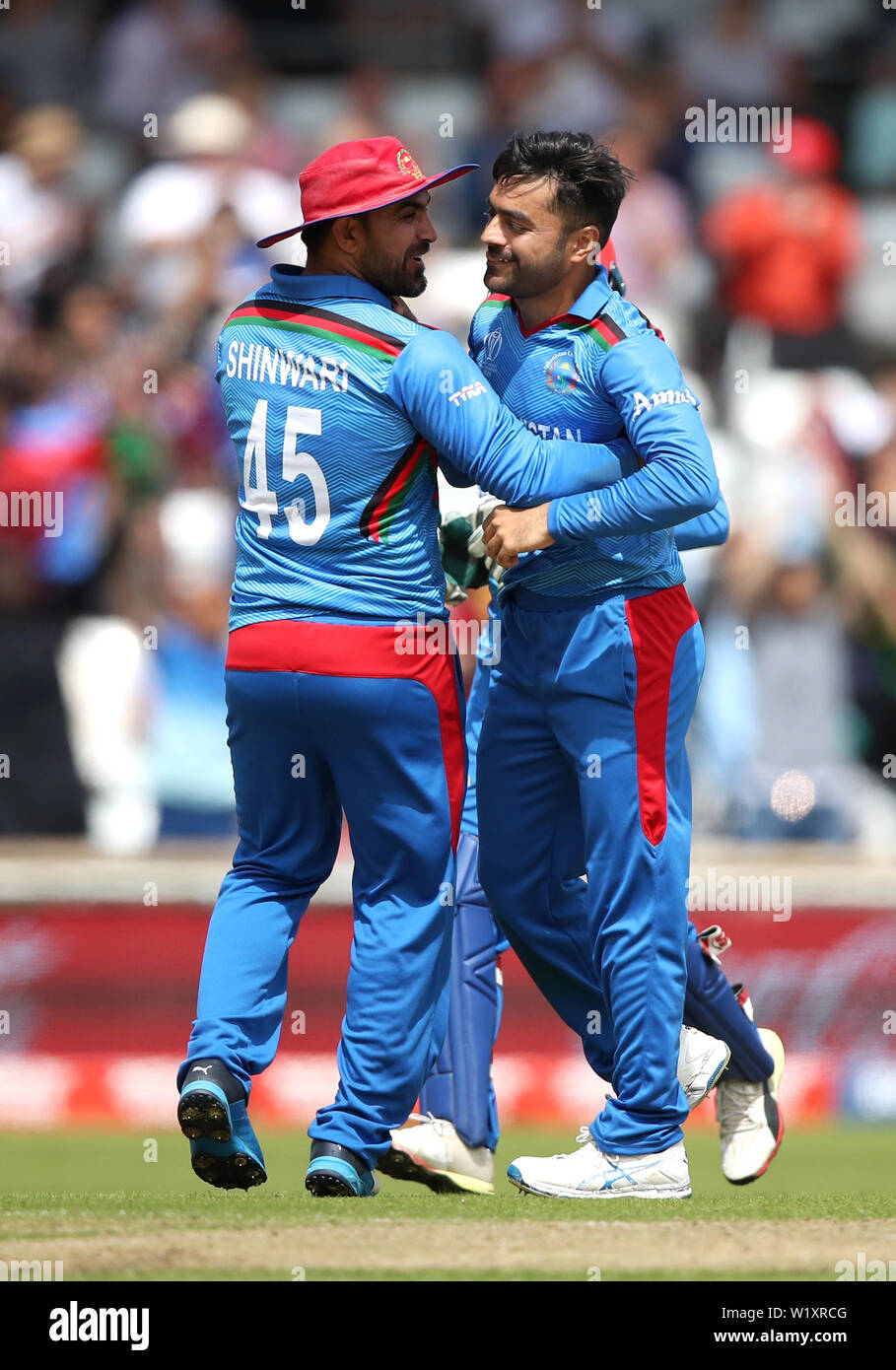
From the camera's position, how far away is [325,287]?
4422 mm

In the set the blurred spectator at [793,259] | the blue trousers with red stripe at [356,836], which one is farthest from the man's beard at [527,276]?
the blurred spectator at [793,259]

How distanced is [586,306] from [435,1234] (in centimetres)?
199

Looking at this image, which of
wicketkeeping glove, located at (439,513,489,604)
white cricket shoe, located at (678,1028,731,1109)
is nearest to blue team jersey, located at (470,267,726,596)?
wicketkeeping glove, located at (439,513,489,604)

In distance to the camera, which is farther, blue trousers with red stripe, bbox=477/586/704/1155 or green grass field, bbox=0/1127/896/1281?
A: blue trousers with red stripe, bbox=477/586/704/1155

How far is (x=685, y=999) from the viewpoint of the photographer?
16.0 ft

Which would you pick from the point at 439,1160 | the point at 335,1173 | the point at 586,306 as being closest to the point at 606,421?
the point at 586,306

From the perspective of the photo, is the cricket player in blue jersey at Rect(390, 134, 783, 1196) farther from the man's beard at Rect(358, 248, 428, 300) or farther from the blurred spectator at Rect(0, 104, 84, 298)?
the blurred spectator at Rect(0, 104, 84, 298)

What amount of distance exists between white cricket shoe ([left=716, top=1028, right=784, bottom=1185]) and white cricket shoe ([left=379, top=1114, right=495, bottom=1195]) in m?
0.59

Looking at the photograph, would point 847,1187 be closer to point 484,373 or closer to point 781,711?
point 484,373

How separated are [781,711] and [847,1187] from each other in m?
3.35

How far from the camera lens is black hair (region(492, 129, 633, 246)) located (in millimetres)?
4559

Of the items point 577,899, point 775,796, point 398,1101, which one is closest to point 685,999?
point 577,899

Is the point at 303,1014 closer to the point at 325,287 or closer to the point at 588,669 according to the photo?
the point at 588,669

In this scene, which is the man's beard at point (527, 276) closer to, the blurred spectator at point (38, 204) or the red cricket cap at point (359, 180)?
the red cricket cap at point (359, 180)
